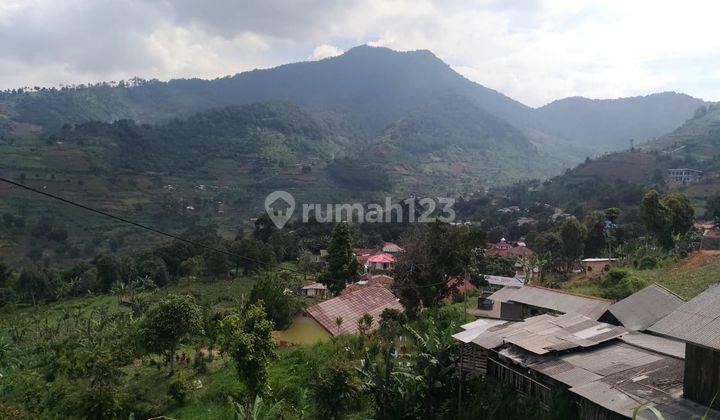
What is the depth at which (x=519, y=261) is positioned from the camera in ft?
133

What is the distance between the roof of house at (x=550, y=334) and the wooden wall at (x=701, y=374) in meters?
2.11

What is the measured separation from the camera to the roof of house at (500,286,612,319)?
14.4 metres

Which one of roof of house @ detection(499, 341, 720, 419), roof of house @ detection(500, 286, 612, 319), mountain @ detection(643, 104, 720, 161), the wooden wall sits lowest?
roof of house @ detection(500, 286, 612, 319)

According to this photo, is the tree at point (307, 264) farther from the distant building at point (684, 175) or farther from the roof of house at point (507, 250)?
the distant building at point (684, 175)

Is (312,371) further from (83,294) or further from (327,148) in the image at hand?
(327,148)

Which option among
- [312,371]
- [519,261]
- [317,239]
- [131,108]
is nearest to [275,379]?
[312,371]

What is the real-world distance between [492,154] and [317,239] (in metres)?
111

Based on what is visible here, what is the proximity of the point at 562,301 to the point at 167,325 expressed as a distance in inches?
491

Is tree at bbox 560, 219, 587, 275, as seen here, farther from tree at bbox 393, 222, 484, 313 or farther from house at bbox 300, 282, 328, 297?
house at bbox 300, 282, 328, 297

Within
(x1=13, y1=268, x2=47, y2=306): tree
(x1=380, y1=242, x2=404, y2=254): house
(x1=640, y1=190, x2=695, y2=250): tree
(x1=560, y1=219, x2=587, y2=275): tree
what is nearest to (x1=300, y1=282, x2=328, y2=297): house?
(x1=560, y1=219, x2=587, y2=275): tree

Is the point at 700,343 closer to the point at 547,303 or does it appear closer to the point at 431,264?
the point at 547,303

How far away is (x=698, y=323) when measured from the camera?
7.14 meters

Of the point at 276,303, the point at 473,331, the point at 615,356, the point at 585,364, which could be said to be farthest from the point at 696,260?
the point at 276,303

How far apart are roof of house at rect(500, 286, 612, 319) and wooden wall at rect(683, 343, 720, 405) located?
6666 mm
